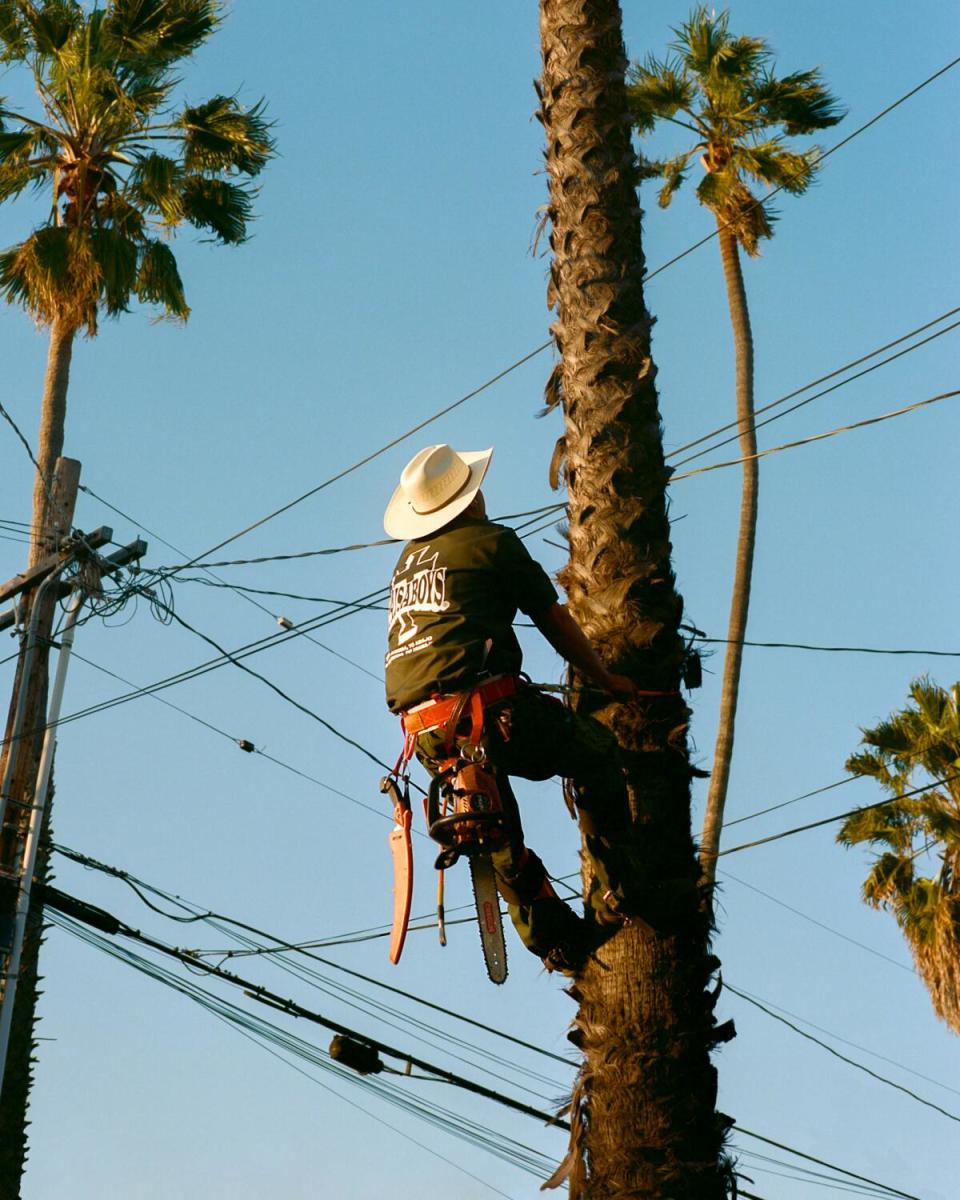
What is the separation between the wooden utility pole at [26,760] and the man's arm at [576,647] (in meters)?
8.06

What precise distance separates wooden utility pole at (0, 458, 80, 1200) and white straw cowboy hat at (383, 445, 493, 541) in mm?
7479

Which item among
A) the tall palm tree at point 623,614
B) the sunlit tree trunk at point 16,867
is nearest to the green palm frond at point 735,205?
the sunlit tree trunk at point 16,867

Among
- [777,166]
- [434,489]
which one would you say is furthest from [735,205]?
[434,489]

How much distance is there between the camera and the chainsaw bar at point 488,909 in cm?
645

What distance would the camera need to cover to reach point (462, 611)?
6520 millimetres

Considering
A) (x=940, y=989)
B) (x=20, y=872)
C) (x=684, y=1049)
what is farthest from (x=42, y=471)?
(x=940, y=989)

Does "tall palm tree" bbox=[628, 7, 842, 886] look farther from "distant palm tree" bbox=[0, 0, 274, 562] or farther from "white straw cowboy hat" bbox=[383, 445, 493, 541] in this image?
"white straw cowboy hat" bbox=[383, 445, 493, 541]

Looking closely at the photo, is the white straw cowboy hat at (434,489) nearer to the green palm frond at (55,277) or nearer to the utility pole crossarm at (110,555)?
the utility pole crossarm at (110,555)

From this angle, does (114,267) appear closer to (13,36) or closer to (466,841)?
(13,36)

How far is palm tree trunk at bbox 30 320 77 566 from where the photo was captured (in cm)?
1457

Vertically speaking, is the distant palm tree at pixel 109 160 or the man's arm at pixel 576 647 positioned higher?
the distant palm tree at pixel 109 160

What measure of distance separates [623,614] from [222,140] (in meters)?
14.8

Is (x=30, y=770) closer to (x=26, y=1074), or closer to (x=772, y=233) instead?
(x=26, y=1074)

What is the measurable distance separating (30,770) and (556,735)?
858 centimetres
